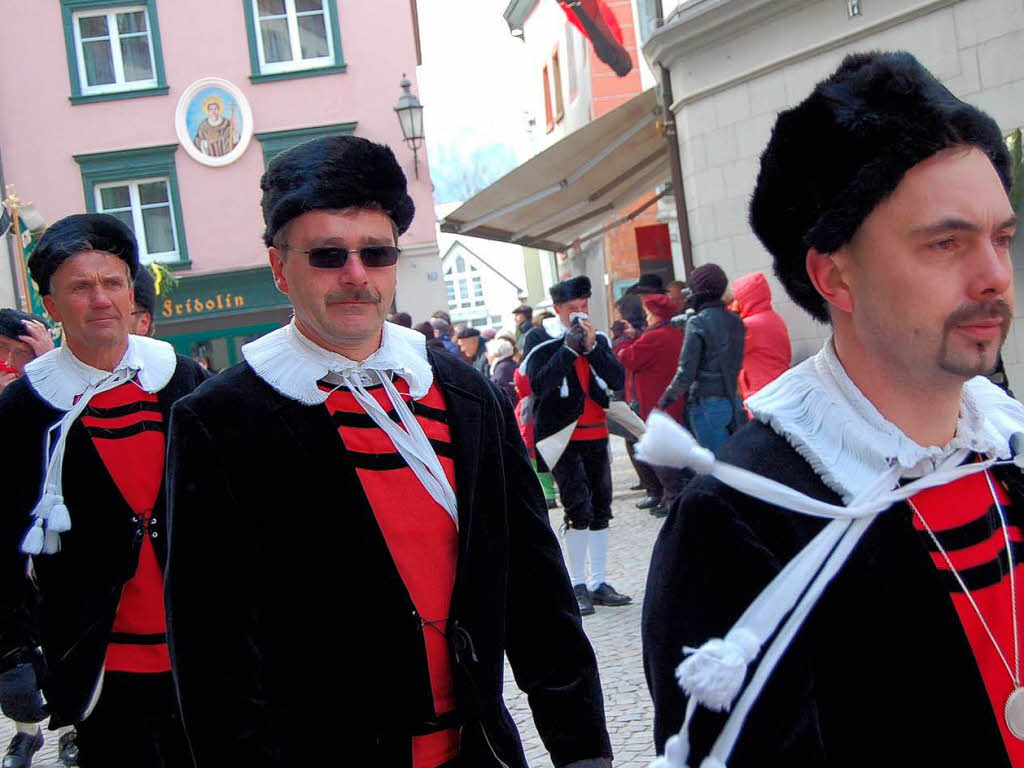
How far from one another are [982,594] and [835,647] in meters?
0.25

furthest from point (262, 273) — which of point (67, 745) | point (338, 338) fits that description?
point (338, 338)

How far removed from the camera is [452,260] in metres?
59.2

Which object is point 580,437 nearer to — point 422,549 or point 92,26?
point 422,549

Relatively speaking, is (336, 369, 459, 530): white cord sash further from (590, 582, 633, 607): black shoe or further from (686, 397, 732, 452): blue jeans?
(686, 397, 732, 452): blue jeans

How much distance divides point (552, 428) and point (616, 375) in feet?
1.91

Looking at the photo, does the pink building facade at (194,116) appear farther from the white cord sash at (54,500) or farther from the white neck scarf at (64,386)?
the white cord sash at (54,500)

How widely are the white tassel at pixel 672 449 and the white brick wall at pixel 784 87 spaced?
21.7ft

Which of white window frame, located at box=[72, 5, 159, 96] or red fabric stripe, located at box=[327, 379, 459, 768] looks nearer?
red fabric stripe, located at box=[327, 379, 459, 768]

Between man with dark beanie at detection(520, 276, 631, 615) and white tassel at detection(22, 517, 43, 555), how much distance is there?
152 inches

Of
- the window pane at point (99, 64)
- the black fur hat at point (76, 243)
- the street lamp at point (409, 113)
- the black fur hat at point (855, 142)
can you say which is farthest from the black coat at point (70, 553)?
the window pane at point (99, 64)

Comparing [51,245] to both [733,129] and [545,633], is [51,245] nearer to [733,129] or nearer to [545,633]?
[545,633]

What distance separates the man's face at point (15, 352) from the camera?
6.09 metres

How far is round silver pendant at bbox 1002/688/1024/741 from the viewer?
A: 64.0 inches

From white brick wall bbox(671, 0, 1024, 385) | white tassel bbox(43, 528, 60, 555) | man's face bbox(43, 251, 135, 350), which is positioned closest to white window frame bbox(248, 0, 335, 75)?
white brick wall bbox(671, 0, 1024, 385)
